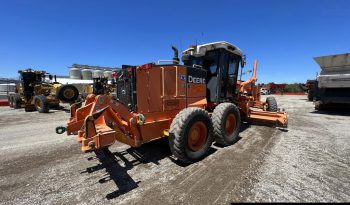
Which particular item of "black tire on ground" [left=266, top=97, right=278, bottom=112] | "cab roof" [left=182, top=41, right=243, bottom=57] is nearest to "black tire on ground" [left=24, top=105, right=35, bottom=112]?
"cab roof" [left=182, top=41, right=243, bottom=57]

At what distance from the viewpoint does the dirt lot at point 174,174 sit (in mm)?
2943

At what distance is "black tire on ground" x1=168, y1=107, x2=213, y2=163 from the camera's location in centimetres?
384

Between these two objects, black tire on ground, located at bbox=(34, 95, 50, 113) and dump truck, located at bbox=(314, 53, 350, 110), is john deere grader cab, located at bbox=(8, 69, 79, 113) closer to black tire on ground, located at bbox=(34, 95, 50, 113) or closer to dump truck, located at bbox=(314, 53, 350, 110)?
black tire on ground, located at bbox=(34, 95, 50, 113)

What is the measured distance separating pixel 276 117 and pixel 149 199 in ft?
18.3

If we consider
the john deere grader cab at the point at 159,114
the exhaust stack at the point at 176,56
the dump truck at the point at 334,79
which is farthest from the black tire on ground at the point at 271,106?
the exhaust stack at the point at 176,56

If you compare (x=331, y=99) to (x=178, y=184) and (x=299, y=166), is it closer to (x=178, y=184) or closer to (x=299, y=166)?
(x=299, y=166)

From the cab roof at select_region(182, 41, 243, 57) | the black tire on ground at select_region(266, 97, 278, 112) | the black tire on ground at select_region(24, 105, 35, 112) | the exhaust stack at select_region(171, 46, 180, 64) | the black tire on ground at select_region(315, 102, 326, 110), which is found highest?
the cab roof at select_region(182, 41, 243, 57)

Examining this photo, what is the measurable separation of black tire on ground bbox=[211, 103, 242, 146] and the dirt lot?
244mm

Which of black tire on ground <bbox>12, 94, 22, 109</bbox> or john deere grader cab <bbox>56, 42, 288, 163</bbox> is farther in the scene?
black tire on ground <bbox>12, 94, 22, 109</bbox>

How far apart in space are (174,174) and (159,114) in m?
1.24

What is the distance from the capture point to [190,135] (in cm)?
416

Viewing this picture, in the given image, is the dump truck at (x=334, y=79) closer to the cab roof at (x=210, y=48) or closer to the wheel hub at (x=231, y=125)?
the cab roof at (x=210, y=48)

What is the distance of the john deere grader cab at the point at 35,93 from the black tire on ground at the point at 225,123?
37.0 ft

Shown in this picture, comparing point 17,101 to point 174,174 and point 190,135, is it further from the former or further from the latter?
point 174,174
